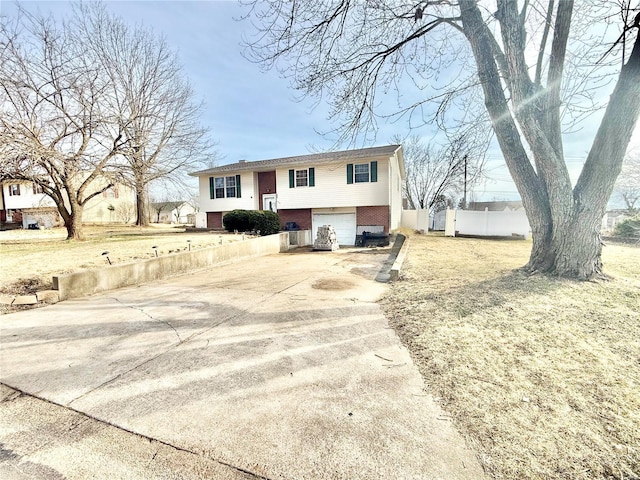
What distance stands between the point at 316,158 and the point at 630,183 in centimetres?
2417

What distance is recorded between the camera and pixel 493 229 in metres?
16.7

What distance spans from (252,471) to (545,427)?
1.84 m

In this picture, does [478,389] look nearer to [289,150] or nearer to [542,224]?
[542,224]

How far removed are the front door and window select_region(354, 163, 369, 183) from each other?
5704 mm

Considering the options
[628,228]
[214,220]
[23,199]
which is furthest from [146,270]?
[23,199]

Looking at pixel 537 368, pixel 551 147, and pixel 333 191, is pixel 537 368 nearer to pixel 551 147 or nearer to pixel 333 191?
pixel 551 147

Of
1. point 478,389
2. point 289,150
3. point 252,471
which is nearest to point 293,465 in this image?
point 252,471

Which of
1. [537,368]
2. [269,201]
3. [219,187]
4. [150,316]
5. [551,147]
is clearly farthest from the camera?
[219,187]

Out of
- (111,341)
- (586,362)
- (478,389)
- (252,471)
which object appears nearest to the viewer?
(252,471)

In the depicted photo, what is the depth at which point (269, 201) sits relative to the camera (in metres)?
19.0

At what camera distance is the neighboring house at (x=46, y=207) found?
2723 cm

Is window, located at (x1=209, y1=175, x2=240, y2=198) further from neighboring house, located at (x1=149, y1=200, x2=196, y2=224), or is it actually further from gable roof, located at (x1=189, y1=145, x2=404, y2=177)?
neighboring house, located at (x1=149, y1=200, x2=196, y2=224)

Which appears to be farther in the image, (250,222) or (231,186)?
(231,186)

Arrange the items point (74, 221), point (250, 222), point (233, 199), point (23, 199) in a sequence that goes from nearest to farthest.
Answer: point (74, 221)
point (250, 222)
point (233, 199)
point (23, 199)
